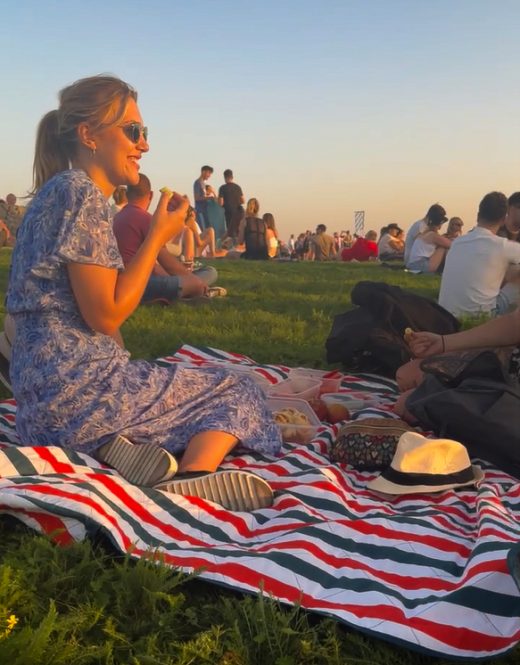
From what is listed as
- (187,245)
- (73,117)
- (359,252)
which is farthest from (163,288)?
(359,252)

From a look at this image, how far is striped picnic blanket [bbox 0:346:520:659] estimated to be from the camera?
6.39ft

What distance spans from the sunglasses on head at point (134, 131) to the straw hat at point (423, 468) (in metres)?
1.74

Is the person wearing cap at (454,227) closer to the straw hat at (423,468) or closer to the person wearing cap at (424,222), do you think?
the person wearing cap at (424,222)

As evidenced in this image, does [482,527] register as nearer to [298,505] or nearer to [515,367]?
[298,505]

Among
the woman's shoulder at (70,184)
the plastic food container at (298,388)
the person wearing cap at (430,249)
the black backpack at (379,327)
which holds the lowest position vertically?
the plastic food container at (298,388)

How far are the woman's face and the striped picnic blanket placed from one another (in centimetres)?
120

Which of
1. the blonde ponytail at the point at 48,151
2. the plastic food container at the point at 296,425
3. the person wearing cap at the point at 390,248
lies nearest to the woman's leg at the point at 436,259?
the person wearing cap at the point at 390,248

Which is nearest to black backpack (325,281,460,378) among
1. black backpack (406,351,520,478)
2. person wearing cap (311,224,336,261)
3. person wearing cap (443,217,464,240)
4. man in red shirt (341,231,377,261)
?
black backpack (406,351,520,478)

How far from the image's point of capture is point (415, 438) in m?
3.02

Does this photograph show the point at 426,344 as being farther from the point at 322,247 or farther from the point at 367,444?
the point at 322,247

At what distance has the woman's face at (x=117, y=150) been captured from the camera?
306 centimetres

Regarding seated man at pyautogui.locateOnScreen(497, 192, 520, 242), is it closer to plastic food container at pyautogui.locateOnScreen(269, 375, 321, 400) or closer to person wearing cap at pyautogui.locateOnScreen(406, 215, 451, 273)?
person wearing cap at pyautogui.locateOnScreen(406, 215, 451, 273)

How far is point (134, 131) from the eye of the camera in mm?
3100

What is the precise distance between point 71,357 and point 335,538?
4.23 ft
